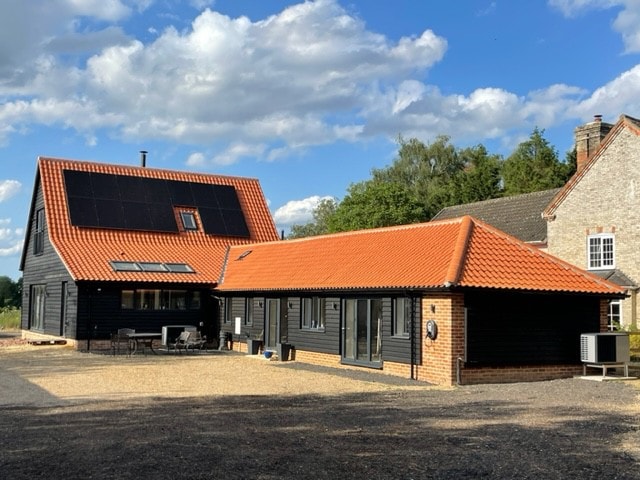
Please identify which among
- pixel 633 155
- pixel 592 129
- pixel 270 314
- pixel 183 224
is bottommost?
pixel 270 314

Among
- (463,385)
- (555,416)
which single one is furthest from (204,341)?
(555,416)

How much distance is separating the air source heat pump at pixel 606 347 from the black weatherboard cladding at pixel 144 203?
19.3m

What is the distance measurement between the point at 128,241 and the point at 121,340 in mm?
6404

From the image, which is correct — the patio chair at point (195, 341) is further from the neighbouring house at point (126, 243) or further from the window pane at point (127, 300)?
the window pane at point (127, 300)

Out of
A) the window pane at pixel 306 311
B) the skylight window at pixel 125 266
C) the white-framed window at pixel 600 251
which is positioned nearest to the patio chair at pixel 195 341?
the skylight window at pixel 125 266

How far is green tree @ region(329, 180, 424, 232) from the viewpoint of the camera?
53.1 metres

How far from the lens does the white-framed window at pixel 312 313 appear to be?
22328mm

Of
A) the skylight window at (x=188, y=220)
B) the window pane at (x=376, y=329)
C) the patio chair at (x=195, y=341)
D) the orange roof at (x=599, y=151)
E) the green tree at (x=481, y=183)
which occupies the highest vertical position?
the green tree at (x=481, y=183)

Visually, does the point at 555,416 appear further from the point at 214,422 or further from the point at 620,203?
the point at 620,203

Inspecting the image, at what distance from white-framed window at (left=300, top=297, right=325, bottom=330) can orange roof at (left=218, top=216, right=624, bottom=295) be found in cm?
58

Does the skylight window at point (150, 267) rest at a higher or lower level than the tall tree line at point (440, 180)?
lower

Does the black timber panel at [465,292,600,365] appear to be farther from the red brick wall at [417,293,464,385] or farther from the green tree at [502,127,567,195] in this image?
the green tree at [502,127,567,195]

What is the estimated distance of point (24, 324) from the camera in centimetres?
3412

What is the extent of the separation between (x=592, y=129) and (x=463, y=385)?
21.4 metres
